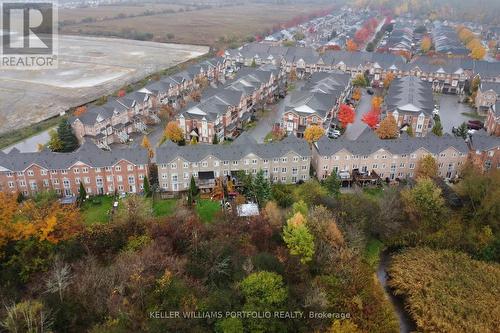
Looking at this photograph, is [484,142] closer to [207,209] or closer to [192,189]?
[207,209]

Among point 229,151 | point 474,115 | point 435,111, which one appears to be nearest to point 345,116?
point 435,111

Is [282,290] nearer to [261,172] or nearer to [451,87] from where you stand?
[261,172]

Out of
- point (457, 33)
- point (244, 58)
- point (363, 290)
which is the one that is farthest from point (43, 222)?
point (457, 33)

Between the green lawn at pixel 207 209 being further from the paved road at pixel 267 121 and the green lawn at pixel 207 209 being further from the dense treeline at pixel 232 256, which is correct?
the paved road at pixel 267 121

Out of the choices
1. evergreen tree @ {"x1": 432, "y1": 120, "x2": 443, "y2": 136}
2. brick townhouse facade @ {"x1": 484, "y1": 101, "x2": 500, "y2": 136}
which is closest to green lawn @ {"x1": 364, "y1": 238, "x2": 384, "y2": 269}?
evergreen tree @ {"x1": 432, "y1": 120, "x2": 443, "y2": 136}

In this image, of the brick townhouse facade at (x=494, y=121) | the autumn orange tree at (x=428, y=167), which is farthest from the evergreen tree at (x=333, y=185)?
the brick townhouse facade at (x=494, y=121)

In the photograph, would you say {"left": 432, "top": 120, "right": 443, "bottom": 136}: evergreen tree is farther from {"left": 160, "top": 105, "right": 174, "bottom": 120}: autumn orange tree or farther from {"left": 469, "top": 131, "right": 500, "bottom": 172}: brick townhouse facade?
{"left": 160, "top": 105, "right": 174, "bottom": 120}: autumn orange tree
